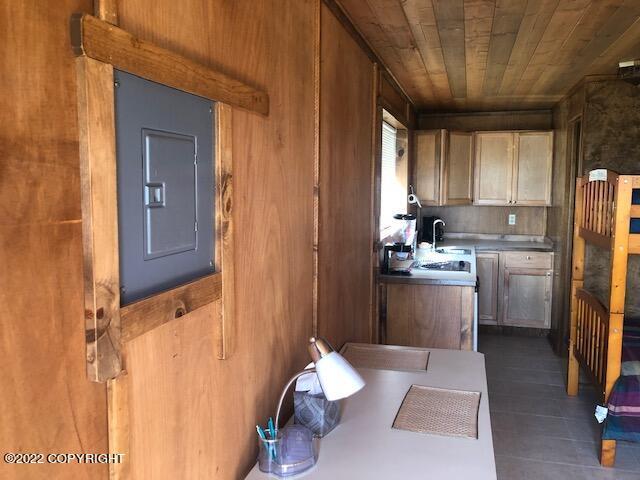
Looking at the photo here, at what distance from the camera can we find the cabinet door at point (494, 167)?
5660 mm

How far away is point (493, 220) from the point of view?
6137 millimetres

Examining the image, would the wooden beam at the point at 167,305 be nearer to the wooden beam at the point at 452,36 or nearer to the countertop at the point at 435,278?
the wooden beam at the point at 452,36

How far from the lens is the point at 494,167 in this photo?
570 cm

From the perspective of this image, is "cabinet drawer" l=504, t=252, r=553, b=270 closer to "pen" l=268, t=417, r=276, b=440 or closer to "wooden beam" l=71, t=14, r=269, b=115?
"pen" l=268, t=417, r=276, b=440

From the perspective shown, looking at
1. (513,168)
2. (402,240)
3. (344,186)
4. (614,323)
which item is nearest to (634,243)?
(614,323)

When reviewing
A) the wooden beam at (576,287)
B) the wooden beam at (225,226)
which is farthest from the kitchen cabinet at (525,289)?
the wooden beam at (225,226)

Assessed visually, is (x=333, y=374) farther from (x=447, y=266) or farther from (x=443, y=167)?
(x=443, y=167)

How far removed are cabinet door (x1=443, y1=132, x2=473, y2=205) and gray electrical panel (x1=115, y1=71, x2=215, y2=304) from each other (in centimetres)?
474

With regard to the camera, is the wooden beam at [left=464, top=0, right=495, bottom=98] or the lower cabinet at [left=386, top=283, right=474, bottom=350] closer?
the wooden beam at [left=464, top=0, right=495, bottom=98]

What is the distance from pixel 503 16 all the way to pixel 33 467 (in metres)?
2.67

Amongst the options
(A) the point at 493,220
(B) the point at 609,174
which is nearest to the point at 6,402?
(B) the point at 609,174

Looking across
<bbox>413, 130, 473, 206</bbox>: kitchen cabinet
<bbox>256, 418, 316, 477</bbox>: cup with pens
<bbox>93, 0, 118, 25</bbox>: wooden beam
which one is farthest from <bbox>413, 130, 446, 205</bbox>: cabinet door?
<bbox>93, 0, 118, 25</bbox>: wooden beam

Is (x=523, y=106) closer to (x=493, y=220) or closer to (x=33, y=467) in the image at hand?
(x=493, y=220)

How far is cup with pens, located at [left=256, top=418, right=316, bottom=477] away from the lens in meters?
1.44
